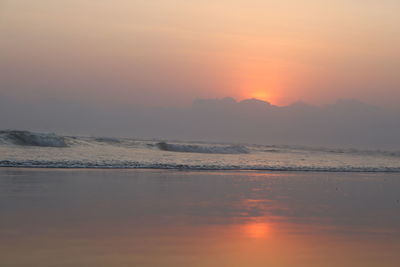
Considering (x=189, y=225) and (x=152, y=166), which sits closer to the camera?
(x=189, y=225)

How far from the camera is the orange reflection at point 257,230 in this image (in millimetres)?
6324

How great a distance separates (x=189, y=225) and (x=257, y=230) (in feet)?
3.26

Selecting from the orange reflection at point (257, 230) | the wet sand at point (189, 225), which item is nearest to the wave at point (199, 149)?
the wet sand at point (189, 225)

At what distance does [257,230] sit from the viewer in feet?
21.9

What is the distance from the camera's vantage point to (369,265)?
16.5 feet

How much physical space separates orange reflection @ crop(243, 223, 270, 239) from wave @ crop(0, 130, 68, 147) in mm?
23612

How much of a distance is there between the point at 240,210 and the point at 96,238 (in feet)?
11.0

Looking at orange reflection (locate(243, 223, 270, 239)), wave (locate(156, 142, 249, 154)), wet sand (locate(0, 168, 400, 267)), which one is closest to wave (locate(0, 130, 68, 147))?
wave (locate(156, 142, 249, 154))

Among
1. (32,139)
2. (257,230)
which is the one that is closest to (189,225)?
(257,230)

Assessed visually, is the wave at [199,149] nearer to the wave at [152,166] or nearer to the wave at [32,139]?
the wave at [32,139]

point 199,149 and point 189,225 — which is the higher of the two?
point 199,149

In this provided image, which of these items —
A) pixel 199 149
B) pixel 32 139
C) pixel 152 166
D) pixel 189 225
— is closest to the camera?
pixel 189 225

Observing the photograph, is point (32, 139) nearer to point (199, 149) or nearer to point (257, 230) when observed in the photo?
point (199, 149)

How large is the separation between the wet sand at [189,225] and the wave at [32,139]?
17.6 meters
